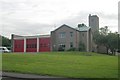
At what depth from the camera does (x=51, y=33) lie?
8494cm

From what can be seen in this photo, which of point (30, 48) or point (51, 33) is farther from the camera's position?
point (30, 48)

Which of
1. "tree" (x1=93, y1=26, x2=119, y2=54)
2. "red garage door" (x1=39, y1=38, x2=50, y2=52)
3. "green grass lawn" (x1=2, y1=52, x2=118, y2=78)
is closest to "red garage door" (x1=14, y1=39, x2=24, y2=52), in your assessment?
"red garage door" (x1=39, y1=38, x2=50, y2=52)

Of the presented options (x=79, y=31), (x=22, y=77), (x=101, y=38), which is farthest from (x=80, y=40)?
(x=22, y=77)

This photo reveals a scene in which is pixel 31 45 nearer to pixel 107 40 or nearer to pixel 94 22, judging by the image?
pixel 94 22

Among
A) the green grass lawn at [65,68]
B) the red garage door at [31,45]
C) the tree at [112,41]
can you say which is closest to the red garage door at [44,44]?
the red garage door at [31,45]

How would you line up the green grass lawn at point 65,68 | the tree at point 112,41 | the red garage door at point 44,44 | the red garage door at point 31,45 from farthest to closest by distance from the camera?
the red garage door at point 31,45, the red garage door at point 44,44, the tree at point 112,41, the green grass lawn at point 65,68

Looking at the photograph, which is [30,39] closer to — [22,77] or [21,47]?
[21,47]

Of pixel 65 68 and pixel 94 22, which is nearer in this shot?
pixel 65 68

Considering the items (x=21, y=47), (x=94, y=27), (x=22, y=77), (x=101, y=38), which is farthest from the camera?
(x=94, y=27)

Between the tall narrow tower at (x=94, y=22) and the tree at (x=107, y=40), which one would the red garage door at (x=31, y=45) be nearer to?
the tree at (x=107, y=40)

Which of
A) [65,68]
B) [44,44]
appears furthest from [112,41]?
[65,68]

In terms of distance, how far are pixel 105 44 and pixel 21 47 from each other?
2771 centimetres

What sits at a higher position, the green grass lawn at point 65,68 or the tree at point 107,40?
the tree at point 107,40

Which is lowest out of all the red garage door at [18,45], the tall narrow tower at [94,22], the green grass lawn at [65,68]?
the green grass lawn at [65,68]
